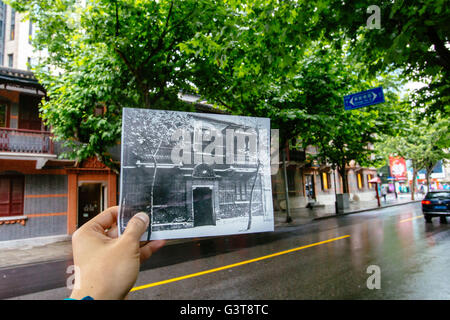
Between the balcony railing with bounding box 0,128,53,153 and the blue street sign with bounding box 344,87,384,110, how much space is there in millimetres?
13178

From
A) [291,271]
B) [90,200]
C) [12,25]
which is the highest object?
[12,25]

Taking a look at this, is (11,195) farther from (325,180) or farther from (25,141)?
(325,180)

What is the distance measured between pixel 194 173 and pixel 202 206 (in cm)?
28

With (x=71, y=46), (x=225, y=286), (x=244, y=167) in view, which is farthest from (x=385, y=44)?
(x=71, y=46)

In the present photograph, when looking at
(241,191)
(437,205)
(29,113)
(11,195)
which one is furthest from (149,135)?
(437,205)

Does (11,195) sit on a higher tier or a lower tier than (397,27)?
lower

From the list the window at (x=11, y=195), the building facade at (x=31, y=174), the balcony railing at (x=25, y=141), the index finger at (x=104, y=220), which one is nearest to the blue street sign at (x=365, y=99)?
the index finger at (x=104, y=220)

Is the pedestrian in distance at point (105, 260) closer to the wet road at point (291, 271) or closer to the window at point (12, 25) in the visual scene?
the wet road at point (291, 271)

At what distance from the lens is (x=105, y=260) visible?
152 centimetres

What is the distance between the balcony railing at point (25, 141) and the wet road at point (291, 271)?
21.3ft

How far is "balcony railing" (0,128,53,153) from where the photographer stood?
11.4 m

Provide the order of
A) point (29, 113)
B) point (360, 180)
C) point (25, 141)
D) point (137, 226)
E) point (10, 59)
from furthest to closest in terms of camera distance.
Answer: point (360, 180), point (10, 59), point (29, 113), point (25, 141), point (137, 226)

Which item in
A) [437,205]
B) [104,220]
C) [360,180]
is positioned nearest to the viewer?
[104,220]

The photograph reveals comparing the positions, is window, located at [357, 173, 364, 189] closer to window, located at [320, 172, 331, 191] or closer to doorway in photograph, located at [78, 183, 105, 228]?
window, located at [320, 172, 331, 191]
